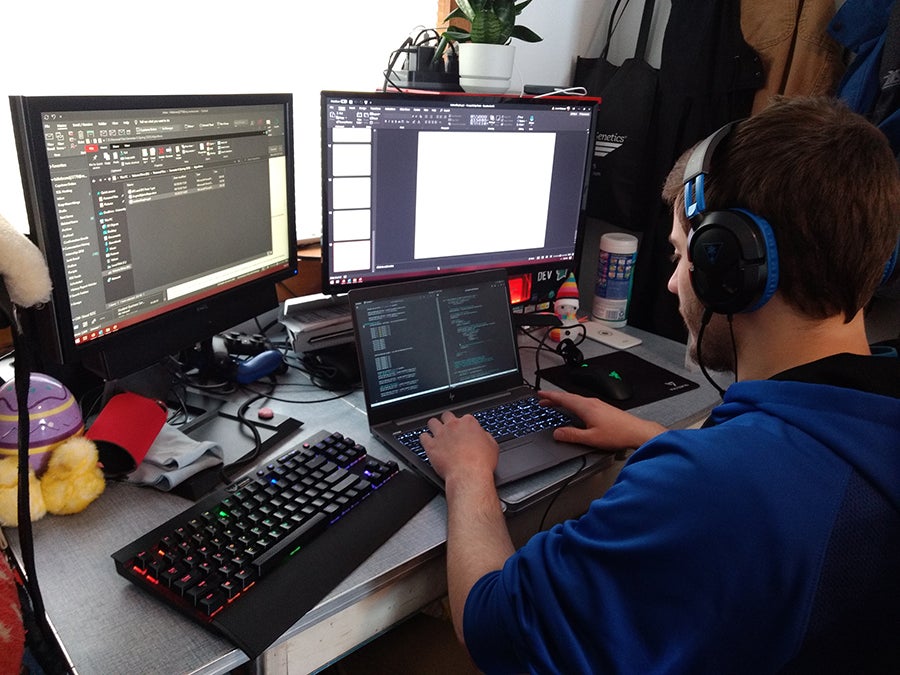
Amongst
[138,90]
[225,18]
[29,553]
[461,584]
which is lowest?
[461,584]

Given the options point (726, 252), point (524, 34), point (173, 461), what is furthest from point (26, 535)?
point (524, 34)

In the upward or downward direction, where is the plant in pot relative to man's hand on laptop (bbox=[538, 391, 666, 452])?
upward

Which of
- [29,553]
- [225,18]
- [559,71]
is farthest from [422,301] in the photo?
[559,71]

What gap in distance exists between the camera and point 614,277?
163cm

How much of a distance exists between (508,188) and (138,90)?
0.76m

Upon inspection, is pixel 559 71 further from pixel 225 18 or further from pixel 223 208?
pixel 223 208

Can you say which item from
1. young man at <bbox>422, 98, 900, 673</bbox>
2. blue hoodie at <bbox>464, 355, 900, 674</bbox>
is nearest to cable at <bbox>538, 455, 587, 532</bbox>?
young man at <bbox>422, 98, 900, 673</bbox>

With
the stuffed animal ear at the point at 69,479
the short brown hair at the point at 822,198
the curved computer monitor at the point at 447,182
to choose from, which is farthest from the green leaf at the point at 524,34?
the stuffed animal ear at the point at 69,479

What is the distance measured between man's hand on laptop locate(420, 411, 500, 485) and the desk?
0.17ft

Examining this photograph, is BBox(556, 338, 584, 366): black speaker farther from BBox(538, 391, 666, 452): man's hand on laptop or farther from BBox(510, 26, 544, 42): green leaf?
BBox(510, 26, 544, 42): green leaf

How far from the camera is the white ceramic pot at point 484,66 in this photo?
1.40 m

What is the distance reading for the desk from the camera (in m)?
0.66

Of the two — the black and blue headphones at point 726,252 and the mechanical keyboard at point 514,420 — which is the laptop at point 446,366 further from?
the black and blue headphones at point 726,252

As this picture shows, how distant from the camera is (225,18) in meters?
1.40
